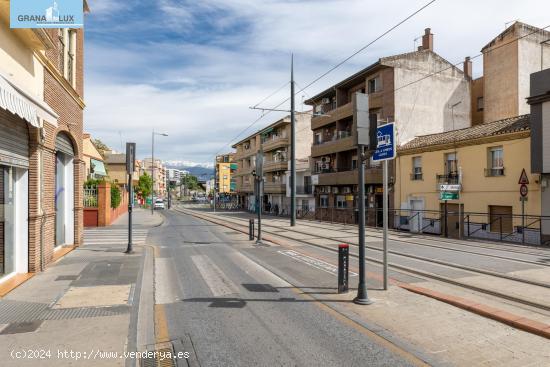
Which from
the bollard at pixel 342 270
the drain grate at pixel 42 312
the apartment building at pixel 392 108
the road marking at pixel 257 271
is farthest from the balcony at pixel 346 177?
the drain grate at pixel 42 312

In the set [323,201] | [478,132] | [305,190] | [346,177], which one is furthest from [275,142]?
[478,132]

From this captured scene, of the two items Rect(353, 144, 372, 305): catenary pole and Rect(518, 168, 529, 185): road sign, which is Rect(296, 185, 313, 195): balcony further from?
Rect(353, 144, 372, 305): catenary pole

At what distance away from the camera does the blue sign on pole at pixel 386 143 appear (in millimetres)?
7945

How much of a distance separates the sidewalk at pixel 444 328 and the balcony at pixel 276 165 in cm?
4034

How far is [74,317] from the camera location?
659 cm

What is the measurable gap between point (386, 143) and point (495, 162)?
15986 millimetres

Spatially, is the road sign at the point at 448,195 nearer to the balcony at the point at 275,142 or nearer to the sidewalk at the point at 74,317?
the sidewalk at the point at 74,317

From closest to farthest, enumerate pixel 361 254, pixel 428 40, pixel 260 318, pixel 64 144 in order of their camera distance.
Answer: pixel 260 318
pixel 361 254
pixel 64 144
pixel 428 40

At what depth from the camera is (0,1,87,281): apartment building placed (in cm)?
815

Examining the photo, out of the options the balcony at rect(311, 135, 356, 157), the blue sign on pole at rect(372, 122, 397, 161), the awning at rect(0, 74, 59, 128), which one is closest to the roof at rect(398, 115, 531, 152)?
the balcony at rect(311, 135, 356, 157)

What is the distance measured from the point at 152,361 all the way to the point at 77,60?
1323cm

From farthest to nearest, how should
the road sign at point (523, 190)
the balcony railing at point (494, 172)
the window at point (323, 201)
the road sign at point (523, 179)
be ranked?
the window at point (323, 201) → the balcony railing at point (494, 172) → the road sign at point (523, 190) → the road sign at point (523, 179)

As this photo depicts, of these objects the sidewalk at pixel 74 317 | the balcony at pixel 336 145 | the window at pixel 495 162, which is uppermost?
the balcony at pixel 336 145

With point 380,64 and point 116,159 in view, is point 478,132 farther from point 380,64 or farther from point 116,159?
point 116,159
